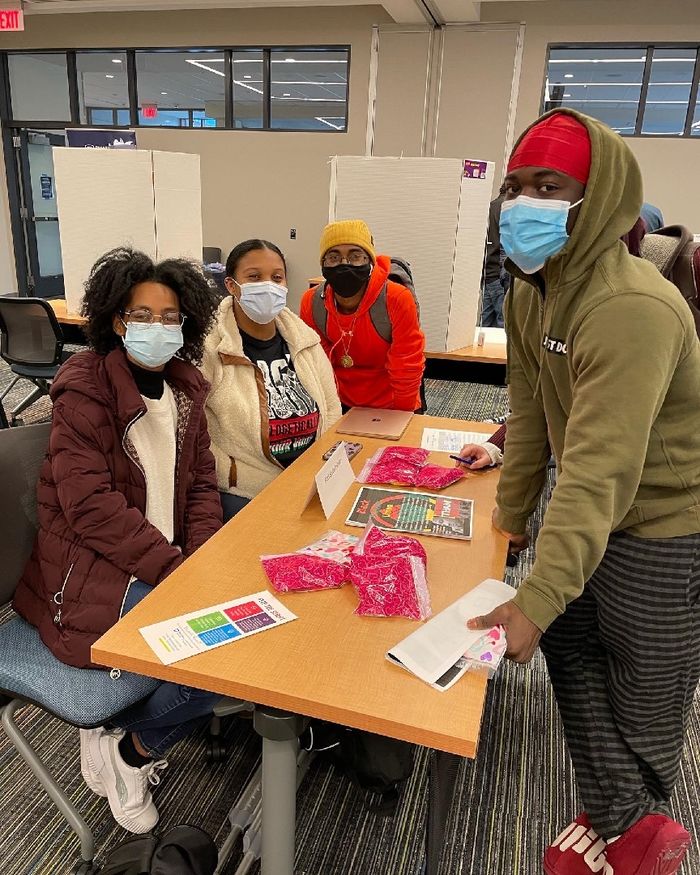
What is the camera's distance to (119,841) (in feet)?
4.93

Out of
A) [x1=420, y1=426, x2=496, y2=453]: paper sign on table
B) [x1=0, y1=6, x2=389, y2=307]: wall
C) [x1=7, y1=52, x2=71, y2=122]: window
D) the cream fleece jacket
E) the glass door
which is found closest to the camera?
the cream fleece jacket

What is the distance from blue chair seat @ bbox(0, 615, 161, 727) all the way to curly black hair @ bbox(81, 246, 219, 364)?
74 cm

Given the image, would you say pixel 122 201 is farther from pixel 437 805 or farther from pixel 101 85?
pixel 101 85

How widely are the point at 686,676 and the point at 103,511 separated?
49.7 inches

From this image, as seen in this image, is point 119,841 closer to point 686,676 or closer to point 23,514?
point 23,514

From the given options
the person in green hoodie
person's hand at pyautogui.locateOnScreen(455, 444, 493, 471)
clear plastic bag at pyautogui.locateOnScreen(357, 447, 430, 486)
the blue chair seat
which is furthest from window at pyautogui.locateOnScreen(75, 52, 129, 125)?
the person in green hoodie

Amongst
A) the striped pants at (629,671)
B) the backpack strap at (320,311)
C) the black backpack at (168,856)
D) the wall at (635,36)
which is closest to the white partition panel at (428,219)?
the backpack strap at (320,311)

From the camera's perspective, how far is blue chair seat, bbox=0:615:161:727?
1285 mm

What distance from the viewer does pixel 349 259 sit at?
7.59 ft

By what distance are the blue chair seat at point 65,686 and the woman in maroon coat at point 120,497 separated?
4 centimetres

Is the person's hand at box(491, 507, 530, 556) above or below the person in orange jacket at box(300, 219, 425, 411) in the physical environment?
below

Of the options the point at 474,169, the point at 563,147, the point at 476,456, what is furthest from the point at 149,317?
the point at 474,169

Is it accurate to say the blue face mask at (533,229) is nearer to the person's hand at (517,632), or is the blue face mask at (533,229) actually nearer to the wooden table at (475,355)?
the person's hand at (517,632)

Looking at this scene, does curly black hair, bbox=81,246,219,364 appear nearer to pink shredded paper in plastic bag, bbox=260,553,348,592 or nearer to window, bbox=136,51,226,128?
pink shredded paper in plastic bag, bbox=260,553,348,592
